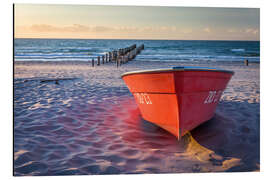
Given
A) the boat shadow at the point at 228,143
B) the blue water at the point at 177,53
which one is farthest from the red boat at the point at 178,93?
the blue water at the point at 177,53

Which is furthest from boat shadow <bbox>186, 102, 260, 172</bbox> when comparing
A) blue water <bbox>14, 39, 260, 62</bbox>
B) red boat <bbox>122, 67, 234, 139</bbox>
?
blue water <bbox>14, 39, 260, 62</bbox>

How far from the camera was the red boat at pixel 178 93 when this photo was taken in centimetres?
306

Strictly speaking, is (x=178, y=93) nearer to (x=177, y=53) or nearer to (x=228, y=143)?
(x=228, y=143)

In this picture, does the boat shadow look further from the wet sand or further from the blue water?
the blue water

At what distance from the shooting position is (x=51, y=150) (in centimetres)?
329

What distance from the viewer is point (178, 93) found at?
309 centimetres

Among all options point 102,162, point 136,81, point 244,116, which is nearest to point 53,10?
point 136,81

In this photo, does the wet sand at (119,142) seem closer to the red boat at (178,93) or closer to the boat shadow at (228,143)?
the boat shadow at (228,143)

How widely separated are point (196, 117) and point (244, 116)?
5.51 feet

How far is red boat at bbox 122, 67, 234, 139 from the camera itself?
10.0 ft

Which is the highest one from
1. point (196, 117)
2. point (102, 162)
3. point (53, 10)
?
point (53, 10)

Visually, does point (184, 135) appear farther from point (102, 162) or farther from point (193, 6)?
point (193, 6)

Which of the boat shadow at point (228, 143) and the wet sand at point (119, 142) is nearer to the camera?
the wet sand at point (119, 142)

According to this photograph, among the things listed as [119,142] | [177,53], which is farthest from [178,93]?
[177,53]
